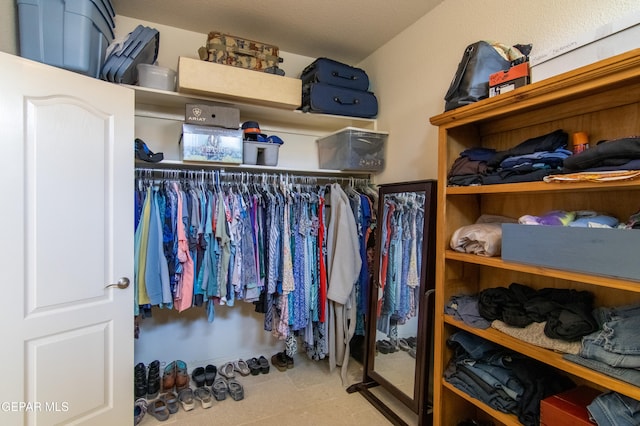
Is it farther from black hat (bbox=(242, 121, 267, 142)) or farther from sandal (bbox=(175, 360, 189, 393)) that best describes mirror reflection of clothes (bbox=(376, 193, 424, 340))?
sandal (bbox=(175, 360, 189, 393))

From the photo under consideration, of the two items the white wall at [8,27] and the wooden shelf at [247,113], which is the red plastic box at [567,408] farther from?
the white wall at [8,27]

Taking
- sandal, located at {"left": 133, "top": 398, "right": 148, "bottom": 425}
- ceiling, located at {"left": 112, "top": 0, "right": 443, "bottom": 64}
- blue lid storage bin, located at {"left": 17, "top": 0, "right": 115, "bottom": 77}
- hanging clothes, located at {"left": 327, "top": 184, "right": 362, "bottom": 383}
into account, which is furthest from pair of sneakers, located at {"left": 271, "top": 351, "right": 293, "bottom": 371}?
ceiling, located at {"left": 112, "top": 0, "right": 443, "bottom": 64}

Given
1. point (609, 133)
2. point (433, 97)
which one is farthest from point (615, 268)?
point (433, 97)

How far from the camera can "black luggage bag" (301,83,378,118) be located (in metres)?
2.49

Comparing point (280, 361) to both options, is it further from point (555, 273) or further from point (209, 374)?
point (555, 273)

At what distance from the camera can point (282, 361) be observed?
2727 millimetres

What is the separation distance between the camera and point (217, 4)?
2137 mm

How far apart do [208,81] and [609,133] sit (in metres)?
2.09

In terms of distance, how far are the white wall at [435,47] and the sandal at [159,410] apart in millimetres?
2241

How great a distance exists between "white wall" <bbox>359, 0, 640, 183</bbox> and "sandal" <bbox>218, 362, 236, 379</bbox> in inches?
76.9

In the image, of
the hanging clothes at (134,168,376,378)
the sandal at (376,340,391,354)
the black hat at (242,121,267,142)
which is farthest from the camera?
the black hat at (242,121,267,142)

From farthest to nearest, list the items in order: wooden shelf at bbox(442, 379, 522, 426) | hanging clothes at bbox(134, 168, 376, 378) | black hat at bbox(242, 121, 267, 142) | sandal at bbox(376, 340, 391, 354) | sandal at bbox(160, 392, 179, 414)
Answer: black hat at bbox(242, 121, 267, 142) → sandal at bbox(376, 340, 391, 354) → sandal at bbox(160, 392, 179, 414) → hanging clothes at bbox(134, 168, 376, 378) → wooden shelf at bbox(442, 379, 522, 426)

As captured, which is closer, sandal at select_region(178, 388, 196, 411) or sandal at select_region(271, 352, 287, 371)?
sandal at select_region(178, 388, 196, 411)

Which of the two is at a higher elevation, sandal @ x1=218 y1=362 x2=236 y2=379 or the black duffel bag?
the black duffel bag
